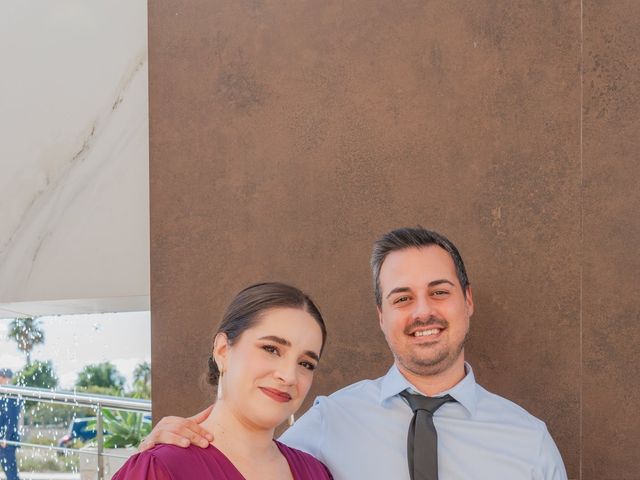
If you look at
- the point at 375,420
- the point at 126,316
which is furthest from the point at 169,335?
the point at 126,316

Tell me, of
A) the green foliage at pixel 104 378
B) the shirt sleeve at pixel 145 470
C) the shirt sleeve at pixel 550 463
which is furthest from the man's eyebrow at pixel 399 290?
the green foliage at pixel 104 378

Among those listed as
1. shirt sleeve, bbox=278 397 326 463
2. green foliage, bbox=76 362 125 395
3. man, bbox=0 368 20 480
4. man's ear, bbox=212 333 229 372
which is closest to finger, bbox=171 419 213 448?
man's ear, bbox=212 333 229 372

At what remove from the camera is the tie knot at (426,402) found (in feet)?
6.51

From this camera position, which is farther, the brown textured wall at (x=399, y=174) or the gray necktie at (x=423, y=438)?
the brown textured wall at (x=399, y=174)

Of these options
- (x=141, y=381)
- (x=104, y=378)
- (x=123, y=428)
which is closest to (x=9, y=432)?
(x=123, y=428)

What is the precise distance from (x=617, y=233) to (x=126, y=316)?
505 centimetres

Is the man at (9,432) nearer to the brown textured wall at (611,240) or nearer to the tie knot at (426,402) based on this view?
the tie knot at (426,402)

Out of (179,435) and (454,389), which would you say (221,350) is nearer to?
(179,435)

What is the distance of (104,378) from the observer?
16.2 metres

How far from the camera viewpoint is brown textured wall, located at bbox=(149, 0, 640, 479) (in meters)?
2.25

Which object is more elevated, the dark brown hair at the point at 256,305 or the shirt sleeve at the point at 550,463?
the dark brown hair at the point at 256,305

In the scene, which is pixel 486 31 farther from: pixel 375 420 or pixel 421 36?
pixel 375 420

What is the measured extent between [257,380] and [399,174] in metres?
0.97

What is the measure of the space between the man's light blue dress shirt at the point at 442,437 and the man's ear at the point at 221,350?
0.44 meters
